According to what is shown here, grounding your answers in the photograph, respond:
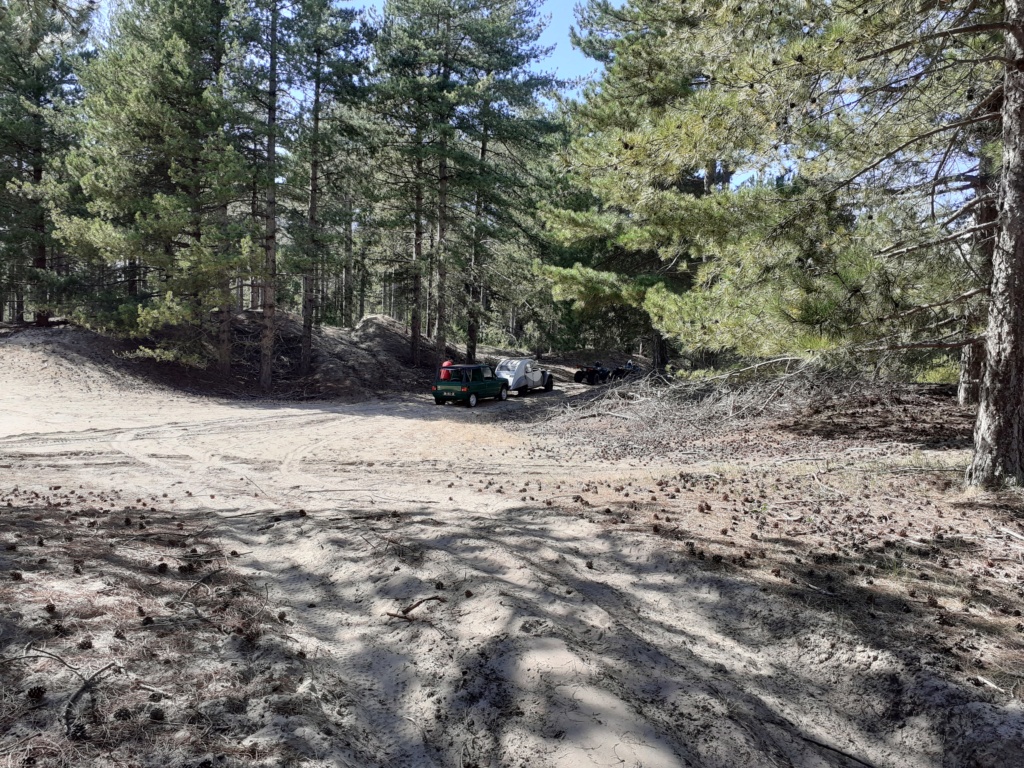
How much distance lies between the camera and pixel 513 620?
408cm

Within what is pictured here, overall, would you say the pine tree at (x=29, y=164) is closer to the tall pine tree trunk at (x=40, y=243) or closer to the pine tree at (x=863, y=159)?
the tall pine tree trunk at (x=40, y=243)

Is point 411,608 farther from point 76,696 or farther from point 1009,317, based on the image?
point 1009,317

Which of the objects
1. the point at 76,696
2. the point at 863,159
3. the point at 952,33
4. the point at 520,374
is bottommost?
the point at 76,696

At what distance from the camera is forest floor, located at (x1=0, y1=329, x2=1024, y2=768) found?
301cm

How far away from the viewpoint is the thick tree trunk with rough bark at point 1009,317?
6.57 m

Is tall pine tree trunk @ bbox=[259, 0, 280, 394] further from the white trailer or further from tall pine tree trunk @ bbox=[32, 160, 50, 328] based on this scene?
the white trailer

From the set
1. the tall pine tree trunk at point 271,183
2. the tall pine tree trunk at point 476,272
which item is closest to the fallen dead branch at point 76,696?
the tall pine tree trunk at point 271,183

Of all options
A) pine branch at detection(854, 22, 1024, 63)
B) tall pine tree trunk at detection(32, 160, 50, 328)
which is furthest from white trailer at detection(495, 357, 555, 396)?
pine branch at detection(854, 22, 1024, 63)

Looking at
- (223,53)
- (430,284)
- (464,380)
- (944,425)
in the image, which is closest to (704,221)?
(944,425)

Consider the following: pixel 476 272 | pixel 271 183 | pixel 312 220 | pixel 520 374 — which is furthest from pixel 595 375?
pixel 271 183

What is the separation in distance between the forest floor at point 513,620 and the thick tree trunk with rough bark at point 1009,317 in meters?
0.54

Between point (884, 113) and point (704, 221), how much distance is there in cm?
265

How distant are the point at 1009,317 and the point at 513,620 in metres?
6.51

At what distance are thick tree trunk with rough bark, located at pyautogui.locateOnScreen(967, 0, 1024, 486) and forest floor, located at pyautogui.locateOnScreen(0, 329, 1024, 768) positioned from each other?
0.54m
